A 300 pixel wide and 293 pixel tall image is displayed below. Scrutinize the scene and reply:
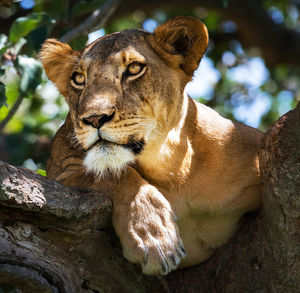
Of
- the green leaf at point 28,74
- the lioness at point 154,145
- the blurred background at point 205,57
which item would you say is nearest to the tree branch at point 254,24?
the blurred background at point 205,57

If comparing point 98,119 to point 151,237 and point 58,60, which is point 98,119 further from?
point 58,60

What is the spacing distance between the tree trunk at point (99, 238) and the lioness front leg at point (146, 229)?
0.12 metres

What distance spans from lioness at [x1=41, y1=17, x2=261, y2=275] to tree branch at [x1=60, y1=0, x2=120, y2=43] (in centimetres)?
97

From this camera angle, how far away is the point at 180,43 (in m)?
3.72

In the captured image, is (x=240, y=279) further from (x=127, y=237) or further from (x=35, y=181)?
(x=35, y=181)

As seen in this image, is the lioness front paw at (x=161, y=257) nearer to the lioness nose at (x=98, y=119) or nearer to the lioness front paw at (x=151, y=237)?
the lioness front paw at (x=151, y=237)

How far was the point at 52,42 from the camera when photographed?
4.00m

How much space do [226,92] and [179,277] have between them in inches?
186

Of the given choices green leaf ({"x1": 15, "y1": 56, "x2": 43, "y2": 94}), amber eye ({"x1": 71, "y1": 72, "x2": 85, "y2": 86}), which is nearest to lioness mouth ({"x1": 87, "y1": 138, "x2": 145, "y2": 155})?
amber eye ({"x1": 71, "y1": 72, "x2": 85, "y2": 86})

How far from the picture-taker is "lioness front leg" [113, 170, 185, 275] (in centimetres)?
295

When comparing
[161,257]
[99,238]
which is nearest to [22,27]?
[99,238]

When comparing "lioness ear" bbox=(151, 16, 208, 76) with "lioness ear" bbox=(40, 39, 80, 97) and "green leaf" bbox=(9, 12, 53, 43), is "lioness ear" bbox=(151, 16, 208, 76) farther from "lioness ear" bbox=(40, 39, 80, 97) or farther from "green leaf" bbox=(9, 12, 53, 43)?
"green leaf" bbox=(9, 12, 53, 43)

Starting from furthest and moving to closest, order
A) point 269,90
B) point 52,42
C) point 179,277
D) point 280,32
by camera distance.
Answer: point 269,90, point 280,32, point 52,42, point 179,277

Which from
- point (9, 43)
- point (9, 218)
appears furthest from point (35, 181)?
point (9, 43)
